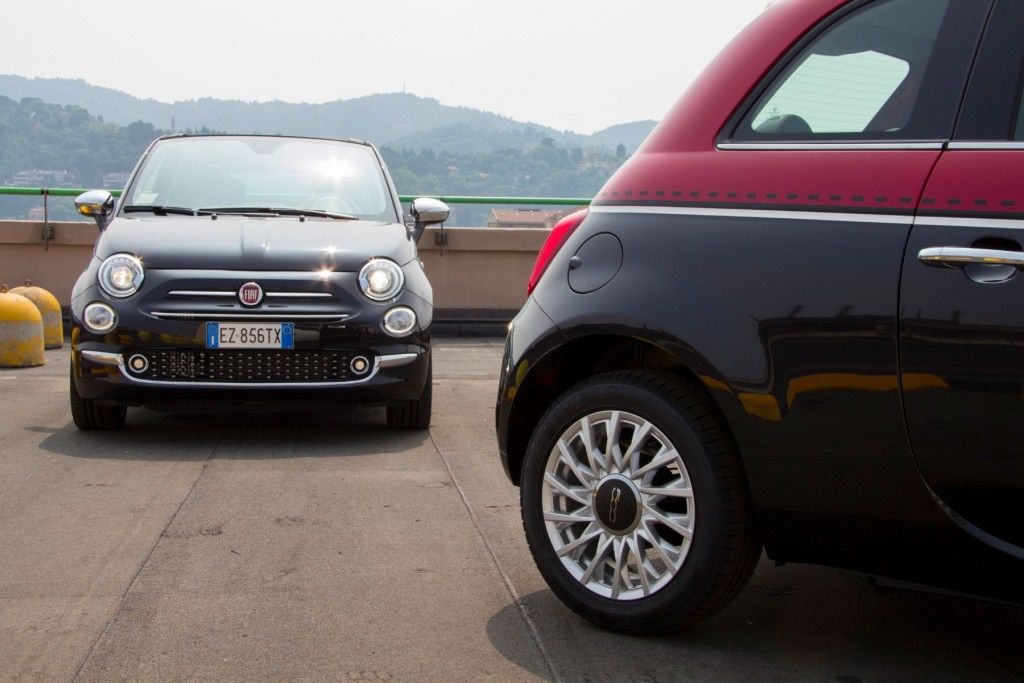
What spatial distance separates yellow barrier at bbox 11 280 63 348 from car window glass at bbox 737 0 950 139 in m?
8.99

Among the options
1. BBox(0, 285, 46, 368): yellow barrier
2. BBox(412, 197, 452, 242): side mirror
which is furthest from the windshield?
BBox(0, 285, 46, 368): yellow barrier

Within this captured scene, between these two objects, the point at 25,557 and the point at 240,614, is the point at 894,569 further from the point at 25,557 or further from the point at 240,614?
the point at 25,557

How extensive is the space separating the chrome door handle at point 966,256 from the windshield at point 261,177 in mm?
5066

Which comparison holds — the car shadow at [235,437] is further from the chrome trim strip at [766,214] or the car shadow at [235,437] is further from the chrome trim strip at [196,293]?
the chrome trim strip at [766,214]

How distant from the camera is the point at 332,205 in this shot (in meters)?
7.89

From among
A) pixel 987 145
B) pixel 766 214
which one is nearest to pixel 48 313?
pixel 766 214

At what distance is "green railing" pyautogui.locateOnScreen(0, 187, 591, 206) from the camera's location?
14.1m

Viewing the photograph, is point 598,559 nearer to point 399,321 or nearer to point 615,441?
point 615,441

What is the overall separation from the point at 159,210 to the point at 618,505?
4.69m

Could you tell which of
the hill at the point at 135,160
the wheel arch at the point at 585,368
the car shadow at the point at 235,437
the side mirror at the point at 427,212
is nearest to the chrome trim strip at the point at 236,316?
the car shadow at the point at 235,437

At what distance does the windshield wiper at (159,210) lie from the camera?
7.61 metres

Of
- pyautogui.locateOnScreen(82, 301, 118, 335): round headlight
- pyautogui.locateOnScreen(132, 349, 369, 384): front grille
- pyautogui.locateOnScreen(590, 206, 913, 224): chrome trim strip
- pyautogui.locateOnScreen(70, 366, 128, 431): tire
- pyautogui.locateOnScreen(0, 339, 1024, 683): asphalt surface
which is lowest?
pyautogui.locateOnScreen(70, 366, 128, 431): tire

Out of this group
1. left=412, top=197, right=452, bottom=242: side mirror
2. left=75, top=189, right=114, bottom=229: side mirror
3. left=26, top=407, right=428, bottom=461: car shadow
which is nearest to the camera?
left=26, top=407, right=428, bottom=461: car shadow

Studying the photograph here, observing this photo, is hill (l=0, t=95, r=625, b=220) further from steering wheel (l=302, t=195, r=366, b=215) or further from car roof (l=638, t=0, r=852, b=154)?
car roof (l=638, t=0, r=852, b=154)
